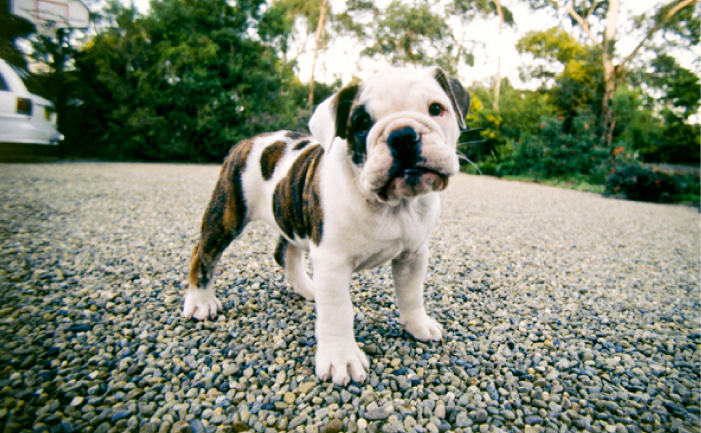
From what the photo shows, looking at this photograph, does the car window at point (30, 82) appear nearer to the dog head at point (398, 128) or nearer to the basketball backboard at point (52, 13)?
the basketball backboard at point (52, 13)

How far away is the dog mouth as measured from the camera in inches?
63.5

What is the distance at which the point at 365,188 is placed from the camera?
1.67 metres

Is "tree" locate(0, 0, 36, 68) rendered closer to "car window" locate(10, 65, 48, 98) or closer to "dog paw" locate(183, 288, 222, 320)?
"car window" locate(10, 65, 48, 98)

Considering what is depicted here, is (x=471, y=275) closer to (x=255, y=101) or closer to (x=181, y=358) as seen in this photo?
(x=181, y=358)

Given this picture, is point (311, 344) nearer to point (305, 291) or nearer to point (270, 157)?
point (305, 291)

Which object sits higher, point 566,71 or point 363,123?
point 566,71

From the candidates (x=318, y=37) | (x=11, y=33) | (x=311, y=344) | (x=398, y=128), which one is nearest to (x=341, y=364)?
(x=311, y=344)

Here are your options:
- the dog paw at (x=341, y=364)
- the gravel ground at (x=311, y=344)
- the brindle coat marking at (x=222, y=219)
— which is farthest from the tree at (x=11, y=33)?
the dog paw at (x=341, y=364)

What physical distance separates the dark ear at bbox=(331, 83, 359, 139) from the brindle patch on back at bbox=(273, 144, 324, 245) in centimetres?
23

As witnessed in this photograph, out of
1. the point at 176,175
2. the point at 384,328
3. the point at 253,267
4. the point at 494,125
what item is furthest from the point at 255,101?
the point at 384,328

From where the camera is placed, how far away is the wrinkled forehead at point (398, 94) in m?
1.75

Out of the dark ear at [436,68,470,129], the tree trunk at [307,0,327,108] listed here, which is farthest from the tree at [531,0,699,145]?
the dark ear at [436,68,470,129]

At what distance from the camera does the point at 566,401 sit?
1.79 m

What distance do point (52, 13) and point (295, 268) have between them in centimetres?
214
